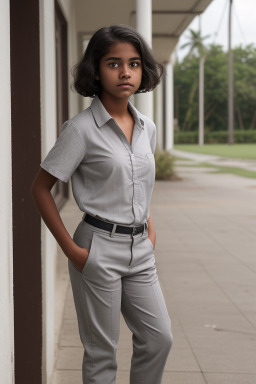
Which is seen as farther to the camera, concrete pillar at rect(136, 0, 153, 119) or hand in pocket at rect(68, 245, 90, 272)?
concrete pillar at rect(136, 0, 153, 119)

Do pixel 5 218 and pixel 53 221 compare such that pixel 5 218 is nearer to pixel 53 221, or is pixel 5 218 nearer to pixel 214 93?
pixel 53 221

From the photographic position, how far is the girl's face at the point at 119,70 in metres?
2.46

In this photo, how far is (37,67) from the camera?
3.17m

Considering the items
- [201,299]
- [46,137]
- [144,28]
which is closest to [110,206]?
[46,137]

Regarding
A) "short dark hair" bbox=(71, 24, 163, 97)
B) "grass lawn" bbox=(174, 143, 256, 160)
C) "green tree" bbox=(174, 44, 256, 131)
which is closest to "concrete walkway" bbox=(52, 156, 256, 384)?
"short dark hair" bbox=(71, 24, 163, 97)

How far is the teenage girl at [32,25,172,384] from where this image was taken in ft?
7.92

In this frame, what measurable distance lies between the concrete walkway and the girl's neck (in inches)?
72.1

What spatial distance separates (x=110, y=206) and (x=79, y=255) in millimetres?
208

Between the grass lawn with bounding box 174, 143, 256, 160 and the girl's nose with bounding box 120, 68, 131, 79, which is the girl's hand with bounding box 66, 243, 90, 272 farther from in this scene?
the grass lawn with bounding box 174, 143, 256, 160

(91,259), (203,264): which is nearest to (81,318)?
(91,259)

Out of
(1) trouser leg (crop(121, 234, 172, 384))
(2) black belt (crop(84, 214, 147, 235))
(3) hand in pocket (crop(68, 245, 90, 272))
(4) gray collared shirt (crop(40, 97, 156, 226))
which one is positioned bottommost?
(1) trouser leg (crop(121, 234, 172, 384))

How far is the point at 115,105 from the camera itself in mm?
2555

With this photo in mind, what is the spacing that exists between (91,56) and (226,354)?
2476 millimetres

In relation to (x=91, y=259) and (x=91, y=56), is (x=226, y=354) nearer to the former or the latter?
(x=91, y=259)
